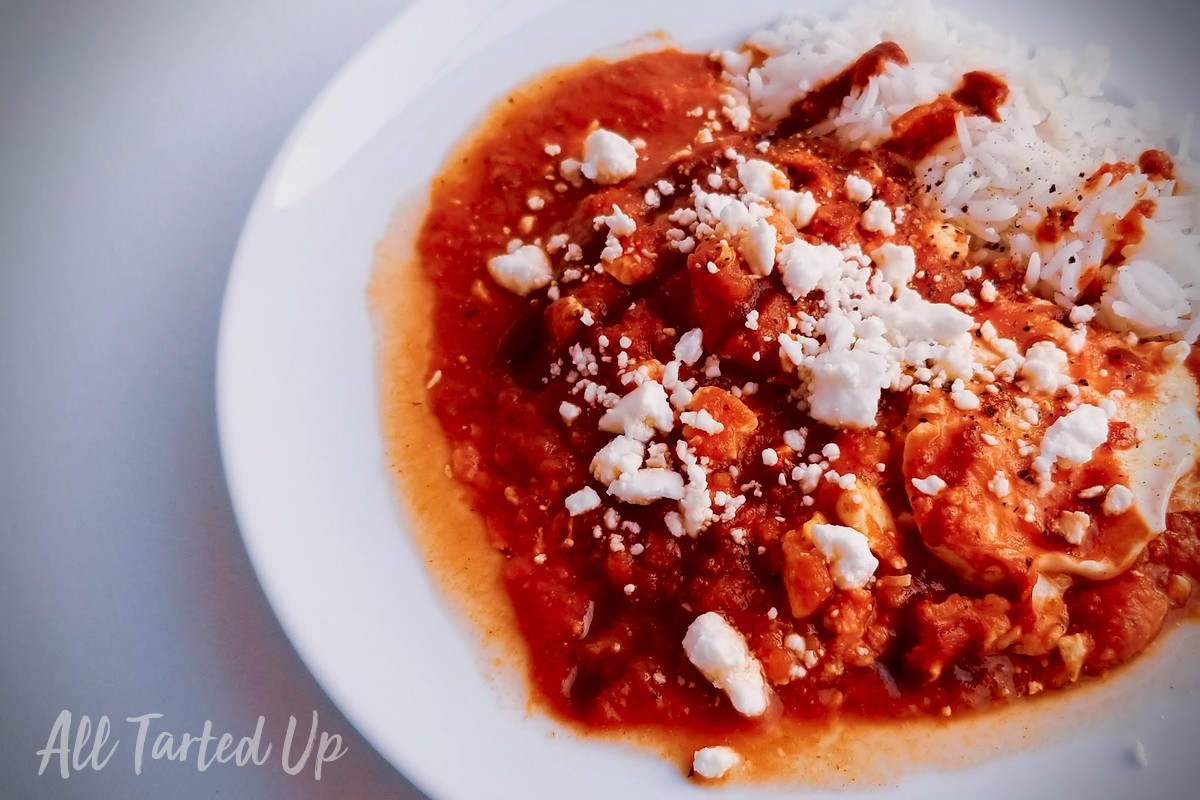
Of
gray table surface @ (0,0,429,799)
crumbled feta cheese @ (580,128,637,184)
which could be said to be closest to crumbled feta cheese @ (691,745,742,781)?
gray table surface @ (0,0,429,799)

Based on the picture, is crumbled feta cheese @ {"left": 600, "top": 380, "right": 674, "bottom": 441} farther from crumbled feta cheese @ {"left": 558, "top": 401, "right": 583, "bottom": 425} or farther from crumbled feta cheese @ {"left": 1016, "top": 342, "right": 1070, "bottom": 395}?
crumbled feta cheese @ {"left": 1016, "top": 342, "right": 1070, "bottom": 395}

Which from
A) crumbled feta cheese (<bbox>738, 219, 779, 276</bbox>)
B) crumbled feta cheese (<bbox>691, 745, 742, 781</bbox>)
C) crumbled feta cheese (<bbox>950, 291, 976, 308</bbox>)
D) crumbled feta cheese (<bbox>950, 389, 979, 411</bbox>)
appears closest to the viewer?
crumbled feta cheese (<bbox>691, 745, 742, 781</bbox>)

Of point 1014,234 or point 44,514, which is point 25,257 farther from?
point 1014,234

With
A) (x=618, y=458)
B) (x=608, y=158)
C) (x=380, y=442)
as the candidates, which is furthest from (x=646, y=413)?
(x=608, y=158)

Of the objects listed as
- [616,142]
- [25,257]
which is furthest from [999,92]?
[25,257]

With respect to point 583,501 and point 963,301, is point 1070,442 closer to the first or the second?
point 963,301

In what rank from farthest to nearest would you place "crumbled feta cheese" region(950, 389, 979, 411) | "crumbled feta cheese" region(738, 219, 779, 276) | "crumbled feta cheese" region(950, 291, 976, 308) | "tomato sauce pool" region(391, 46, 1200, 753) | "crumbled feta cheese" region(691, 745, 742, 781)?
"crumbled feta cheese" region(950, 291, 976, 308)
"crumbled feta cheese" region(738, 219, 779, 276)
"crumbled feta cheese" region(950, 389, 979, 411)
"tomato sauce pool" region(391, 46, 1200, 753)
"crumbled feta cheese" region(691, 745, 742, 781)

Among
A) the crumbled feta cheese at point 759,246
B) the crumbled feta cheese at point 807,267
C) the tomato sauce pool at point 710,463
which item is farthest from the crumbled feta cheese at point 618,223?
the crumbled feta cheese at point 807,267
